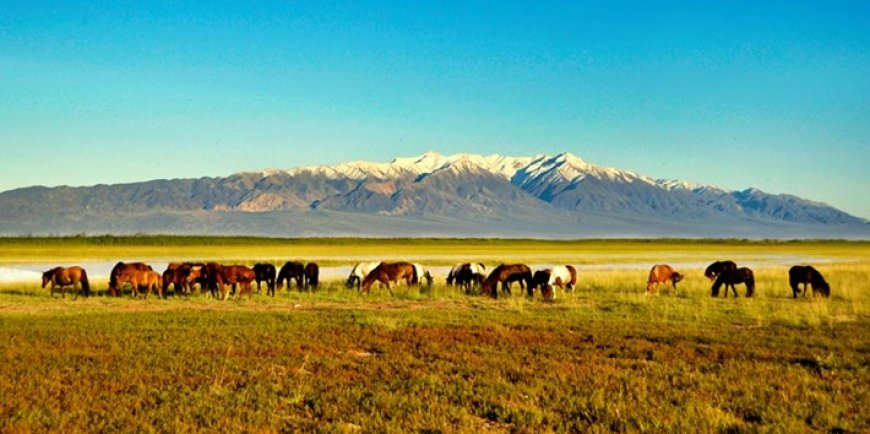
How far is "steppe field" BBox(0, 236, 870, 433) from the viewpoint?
10.5 m

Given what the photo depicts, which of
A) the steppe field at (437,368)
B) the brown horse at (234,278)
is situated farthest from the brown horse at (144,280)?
the steppe field at (437,368)

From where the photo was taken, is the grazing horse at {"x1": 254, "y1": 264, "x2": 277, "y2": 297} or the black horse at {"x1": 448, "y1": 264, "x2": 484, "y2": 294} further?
the black horse at {"x1": 448, "y1": 264, "x2": 484, "y2": 294}

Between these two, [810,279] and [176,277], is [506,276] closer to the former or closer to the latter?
[810,279]

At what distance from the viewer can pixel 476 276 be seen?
3497 cm

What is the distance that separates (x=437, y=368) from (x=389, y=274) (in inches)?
752

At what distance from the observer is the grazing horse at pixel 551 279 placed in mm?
29594

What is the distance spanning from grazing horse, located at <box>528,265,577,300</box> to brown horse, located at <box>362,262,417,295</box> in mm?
6262

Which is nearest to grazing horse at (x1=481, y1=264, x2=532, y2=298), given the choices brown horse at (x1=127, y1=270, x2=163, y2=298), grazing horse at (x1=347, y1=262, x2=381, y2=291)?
grazing horse at (x1=347, y1=262, x2=381, y2=291)

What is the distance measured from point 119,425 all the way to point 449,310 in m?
16.0

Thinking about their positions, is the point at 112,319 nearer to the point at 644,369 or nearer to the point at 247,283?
the point at 247,283

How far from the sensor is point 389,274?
33188mm

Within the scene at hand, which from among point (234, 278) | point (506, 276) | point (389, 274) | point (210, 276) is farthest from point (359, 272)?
point (506, 276)

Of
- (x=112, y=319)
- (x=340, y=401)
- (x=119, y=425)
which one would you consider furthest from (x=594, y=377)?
(x=112, y=319)

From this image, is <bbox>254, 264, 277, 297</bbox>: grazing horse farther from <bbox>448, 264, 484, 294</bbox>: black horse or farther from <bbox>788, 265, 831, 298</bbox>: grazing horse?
<bbox>788, 265, 831, 298</bbox>: grazing horse
